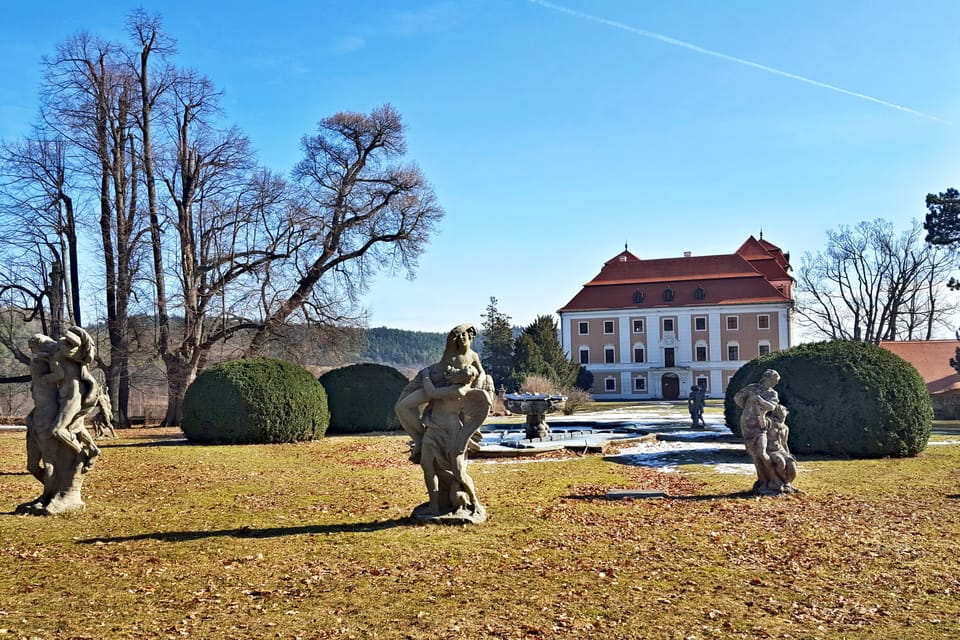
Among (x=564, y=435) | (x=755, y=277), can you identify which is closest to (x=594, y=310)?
(x=755, y=277)

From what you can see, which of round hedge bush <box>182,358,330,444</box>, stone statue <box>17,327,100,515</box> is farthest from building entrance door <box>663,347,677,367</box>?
stone statue <box>17,327,100,515</box>

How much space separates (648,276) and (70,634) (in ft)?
205

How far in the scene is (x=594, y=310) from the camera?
65.2m

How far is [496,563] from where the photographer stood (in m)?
7.39

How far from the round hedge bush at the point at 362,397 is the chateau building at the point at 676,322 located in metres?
41.0

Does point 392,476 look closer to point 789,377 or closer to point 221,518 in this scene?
point 221,518

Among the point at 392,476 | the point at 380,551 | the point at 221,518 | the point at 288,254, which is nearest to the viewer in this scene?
the point at 380,551

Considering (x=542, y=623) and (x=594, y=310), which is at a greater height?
(x=594, y=310)

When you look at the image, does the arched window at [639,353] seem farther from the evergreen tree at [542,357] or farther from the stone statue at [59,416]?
the stone statue at [59,416]

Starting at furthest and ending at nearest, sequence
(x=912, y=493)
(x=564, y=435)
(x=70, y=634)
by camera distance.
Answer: (x=564, y=435) → (x=912, y=493) → (x=70, y=634)

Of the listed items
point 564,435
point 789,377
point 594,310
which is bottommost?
point 564,435

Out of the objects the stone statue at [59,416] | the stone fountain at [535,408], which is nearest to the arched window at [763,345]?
the stone fountain at [535,408]

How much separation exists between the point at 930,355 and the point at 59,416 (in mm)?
43791

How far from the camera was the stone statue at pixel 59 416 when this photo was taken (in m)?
9.84
